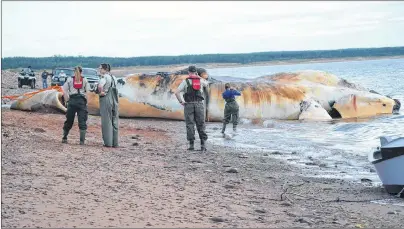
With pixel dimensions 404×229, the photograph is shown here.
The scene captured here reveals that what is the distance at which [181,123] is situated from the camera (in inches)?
881

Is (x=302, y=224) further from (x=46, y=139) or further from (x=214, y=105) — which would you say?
(x=214, y=105)

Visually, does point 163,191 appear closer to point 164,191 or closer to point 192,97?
point 164,191

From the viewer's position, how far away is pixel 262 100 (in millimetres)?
24438

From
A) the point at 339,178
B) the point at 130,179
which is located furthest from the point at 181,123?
the point at 130,179

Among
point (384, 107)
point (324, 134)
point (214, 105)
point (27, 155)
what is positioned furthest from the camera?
point (384, 107)

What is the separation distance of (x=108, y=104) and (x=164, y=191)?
4722 mm

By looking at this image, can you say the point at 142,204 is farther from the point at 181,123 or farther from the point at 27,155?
the point at 181,123

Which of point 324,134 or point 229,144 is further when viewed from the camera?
point 324,134

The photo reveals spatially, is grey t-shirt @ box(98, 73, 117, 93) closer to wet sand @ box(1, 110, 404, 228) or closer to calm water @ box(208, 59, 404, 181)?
wet sand @ box(1, 110, 404, 228)

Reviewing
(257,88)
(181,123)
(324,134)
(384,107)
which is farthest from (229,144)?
(384,107)

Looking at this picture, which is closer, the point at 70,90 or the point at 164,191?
the point at 164,191

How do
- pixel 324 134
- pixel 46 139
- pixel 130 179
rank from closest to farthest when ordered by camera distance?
1. pixel 130 179
2. pixel 46 139
3. pixel 324 134

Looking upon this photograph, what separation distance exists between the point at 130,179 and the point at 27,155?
6.73 ft

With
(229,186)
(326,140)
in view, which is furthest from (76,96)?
(326,140)
